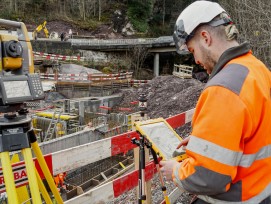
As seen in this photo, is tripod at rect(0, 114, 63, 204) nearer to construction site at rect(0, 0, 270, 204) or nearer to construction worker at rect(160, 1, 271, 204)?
construction site at rect(0, 0, 270, 204)

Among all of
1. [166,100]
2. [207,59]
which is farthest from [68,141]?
[207,59]

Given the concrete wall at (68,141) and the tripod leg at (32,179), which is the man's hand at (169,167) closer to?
the tripod leg at (32,179)

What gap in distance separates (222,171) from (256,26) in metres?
15.3

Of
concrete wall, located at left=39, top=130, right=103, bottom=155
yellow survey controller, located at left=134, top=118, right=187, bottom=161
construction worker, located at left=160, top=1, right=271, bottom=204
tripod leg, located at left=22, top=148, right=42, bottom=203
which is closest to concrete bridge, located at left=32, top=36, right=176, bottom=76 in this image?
concrete wall, located at left=39, top=130, right=103, bottom=155

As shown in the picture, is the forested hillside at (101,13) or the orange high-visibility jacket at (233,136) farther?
the forested hillside at (101,13)

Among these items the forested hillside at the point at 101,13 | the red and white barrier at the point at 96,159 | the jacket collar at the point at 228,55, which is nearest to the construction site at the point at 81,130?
the red and white barrier at the point at 96,159

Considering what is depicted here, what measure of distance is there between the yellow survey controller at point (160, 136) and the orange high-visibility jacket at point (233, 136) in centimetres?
60

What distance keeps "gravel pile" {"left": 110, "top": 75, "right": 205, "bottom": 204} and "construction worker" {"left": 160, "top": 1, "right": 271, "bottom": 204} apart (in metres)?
2.48

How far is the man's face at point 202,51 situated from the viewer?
1589 millimetres

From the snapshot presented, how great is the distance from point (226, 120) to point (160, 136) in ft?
3.44

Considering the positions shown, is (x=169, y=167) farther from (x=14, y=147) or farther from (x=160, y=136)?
(x=14, y=147)

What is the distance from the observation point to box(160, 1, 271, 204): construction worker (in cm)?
136

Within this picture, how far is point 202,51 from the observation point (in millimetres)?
1607

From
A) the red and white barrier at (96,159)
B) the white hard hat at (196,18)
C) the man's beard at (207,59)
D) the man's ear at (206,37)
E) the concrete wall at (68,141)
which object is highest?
the white hard hat at (196,18)
